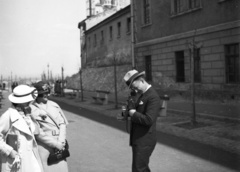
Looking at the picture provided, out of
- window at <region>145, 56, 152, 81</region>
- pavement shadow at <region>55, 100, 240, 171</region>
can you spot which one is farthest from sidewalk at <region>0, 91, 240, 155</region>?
window at <region>145, 56, 152, 81</region>

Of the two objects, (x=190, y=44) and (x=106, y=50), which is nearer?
(x=190, y=44)

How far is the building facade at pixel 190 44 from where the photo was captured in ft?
44.5

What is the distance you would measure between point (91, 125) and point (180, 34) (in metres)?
9.02

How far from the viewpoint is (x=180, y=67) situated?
688 inches

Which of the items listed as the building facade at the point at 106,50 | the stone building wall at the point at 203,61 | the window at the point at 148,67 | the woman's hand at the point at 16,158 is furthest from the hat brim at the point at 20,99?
the building facade at the point at 106,50

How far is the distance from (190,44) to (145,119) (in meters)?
7.97

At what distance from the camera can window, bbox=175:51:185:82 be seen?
17.3 m

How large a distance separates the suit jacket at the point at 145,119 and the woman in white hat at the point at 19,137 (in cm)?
119

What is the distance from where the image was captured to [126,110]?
365 cm

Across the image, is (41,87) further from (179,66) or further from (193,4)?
(179,66)

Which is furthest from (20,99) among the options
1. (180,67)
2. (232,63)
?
(180,67)

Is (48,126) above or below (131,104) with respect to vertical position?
below

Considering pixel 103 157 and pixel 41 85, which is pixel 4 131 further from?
pixel 103 157

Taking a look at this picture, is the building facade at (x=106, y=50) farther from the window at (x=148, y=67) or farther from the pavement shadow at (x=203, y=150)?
the pavement shadow at (x=203, y=150)
